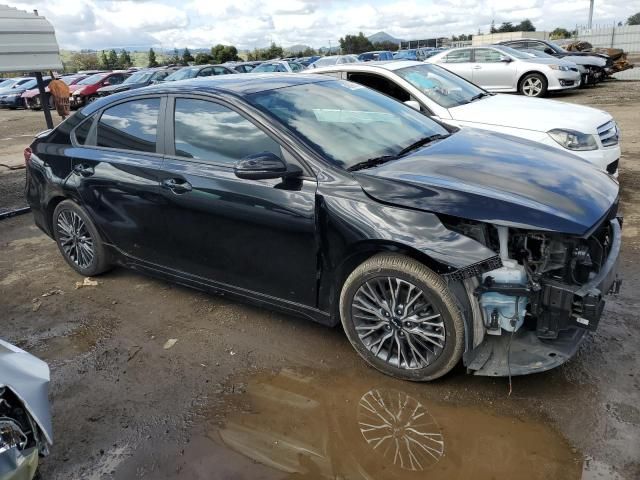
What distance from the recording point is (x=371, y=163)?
132 inches

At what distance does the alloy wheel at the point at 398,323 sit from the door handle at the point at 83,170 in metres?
2.53

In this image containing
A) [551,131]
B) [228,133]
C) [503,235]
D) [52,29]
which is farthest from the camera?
[52,29]

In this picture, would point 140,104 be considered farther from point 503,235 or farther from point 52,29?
point 52,29

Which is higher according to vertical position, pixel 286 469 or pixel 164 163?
pixel 164 163

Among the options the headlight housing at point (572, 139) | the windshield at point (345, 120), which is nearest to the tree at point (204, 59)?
the headlight housing at point (572, 139)

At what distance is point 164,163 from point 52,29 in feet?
17.7

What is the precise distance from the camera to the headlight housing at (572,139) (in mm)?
5459

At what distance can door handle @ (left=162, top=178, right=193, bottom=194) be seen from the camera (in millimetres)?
3734

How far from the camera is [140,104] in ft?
13.6

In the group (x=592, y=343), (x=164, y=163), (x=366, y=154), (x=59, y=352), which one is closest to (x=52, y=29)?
(x=164, y=163)

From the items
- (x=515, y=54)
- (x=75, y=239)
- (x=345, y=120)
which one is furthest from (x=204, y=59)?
(x=345, y=120)

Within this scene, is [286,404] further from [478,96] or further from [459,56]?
[459,56]

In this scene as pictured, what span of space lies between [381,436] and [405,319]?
0.64 metres

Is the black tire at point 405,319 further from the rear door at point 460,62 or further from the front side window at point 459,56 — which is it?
the front side window at point 459,56
